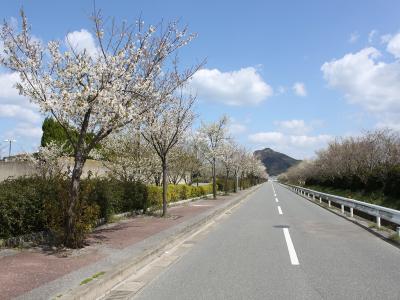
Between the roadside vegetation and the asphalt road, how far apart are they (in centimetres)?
1821

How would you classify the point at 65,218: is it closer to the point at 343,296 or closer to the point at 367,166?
the point at 343,296

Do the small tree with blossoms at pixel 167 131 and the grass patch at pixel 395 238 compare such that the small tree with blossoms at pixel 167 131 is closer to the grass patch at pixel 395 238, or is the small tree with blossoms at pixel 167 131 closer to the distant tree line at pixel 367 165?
the grass patch at pixel 395 238

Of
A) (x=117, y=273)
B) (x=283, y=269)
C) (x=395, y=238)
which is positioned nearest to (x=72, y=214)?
(x=117, y=273)

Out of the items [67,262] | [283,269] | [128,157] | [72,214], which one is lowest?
[283,269]

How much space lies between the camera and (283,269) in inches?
317

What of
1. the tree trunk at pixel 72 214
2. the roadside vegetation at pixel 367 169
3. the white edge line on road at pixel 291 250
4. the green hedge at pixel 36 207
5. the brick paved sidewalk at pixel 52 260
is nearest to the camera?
the brick paved sidewalk at pixel 52 260

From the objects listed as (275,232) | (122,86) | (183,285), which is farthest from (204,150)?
(183,285)

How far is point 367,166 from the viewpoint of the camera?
45.0 meters

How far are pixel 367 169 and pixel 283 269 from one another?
126ft

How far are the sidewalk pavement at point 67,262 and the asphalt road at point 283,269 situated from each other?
3.51 feet

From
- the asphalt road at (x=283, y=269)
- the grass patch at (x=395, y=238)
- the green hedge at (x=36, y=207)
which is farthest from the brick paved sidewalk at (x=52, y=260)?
the grass patch at (x=395, y=238)

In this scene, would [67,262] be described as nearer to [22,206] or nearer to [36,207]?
[22,206]

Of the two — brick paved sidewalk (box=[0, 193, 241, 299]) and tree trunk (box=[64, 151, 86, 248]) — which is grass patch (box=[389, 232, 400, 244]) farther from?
tree trunk (box=[64, 151, 86, 248])

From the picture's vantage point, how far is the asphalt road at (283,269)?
250 inches
